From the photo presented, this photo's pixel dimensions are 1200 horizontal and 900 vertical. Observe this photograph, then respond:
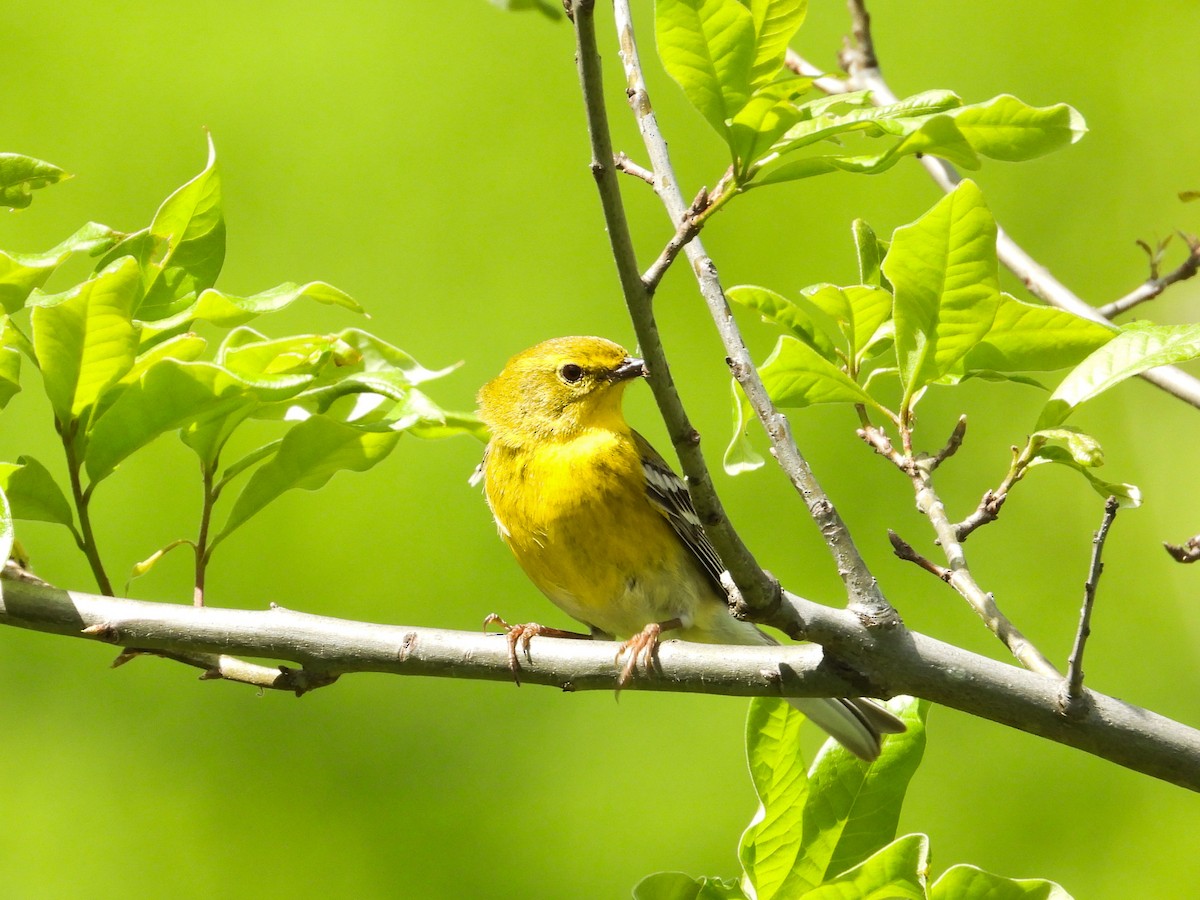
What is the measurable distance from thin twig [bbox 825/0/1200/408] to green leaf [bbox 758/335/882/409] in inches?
24.8

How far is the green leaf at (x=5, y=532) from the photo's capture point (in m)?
1.40

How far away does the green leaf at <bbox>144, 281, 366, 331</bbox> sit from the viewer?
1642mm

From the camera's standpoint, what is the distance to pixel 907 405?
181 cm

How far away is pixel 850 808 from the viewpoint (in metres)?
1.78

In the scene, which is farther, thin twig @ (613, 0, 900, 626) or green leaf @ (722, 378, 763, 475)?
green leaf @ (722, 378, 763, 475)

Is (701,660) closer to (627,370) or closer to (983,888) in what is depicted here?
(983,888)

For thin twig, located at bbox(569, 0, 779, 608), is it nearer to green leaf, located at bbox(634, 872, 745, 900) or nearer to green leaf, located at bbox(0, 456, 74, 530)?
green leaf, located at bbox(634, 872, 745, 900)

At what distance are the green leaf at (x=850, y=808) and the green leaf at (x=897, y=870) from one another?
0.34ft

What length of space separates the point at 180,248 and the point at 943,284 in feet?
3.68

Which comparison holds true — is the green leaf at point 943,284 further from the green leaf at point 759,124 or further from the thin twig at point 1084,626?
the thin twig at point 1084,626

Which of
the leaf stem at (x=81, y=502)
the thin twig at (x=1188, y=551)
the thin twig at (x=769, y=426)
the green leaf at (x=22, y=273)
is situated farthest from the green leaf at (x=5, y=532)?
the thin twig at (x=1188, y=551)

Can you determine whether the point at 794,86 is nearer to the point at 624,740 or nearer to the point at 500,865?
the point at 624,740

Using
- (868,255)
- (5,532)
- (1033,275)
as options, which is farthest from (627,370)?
(5,532)

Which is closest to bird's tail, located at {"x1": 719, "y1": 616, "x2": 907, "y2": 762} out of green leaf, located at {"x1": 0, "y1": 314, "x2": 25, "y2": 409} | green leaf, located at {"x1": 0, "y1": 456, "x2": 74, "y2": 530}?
green leaf, located at {"x1": 0, "y1": 456, "x2": 74, "y2": 530}
